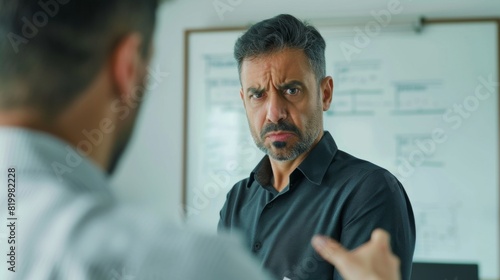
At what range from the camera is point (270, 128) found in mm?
1187

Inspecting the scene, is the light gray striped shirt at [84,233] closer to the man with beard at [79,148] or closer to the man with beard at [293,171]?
the man with beard at [79,148]

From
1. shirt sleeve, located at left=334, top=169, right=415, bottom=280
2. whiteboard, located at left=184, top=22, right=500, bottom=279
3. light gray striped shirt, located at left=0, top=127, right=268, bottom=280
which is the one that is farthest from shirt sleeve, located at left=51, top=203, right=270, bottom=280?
whiteboard, located at left=184, top=22, right=500, bottom=279

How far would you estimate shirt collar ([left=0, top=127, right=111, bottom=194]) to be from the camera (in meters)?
0.40

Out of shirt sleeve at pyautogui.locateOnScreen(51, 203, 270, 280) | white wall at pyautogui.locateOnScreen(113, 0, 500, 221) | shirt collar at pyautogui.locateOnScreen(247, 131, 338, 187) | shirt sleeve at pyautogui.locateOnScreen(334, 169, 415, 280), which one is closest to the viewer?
shirt sleeve at pyautogui.locateOnScreen(51, 203, 270, 280)

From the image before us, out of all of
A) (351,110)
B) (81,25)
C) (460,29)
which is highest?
(460,29)

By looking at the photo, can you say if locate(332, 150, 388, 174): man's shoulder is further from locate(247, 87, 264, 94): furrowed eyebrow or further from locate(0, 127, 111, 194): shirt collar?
locate(0, 127, 111, 194): shirt collar

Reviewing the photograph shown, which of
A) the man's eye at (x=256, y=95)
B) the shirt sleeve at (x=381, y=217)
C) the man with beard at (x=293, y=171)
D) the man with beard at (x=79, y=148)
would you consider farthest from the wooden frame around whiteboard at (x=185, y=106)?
the man with beard at (x=79, y=148)

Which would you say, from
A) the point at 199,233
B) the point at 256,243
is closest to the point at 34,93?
the point at 199,233

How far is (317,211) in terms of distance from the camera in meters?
1.12

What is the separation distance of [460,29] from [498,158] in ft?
1.51

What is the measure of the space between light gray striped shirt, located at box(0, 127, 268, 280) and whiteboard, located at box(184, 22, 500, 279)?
1757 millimetres

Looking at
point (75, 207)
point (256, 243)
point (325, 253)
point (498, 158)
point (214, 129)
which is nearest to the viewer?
point (75, 207)

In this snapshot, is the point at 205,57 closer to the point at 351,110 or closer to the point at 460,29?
the point at 351,110

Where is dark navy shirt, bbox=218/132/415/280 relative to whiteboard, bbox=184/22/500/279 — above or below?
below
